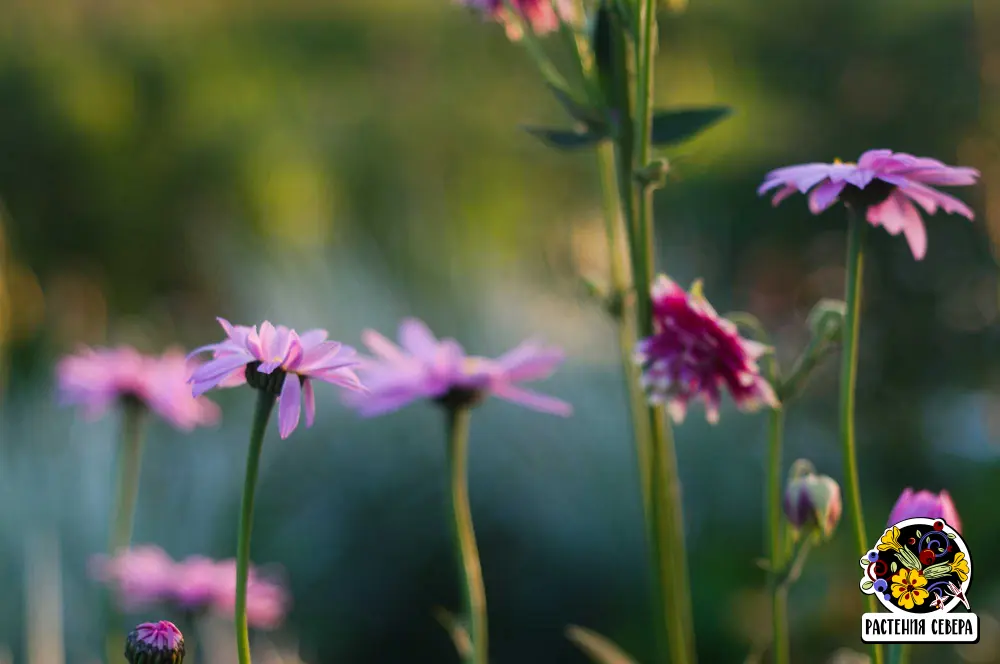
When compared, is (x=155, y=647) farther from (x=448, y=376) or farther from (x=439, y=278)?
(x=439, y=278)

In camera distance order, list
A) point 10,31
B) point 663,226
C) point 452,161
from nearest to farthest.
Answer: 1. point 663,226
2. point 452,161
3. point 10,31

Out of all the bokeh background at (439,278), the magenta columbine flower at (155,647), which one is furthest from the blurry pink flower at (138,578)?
the magenta columbine flower at (155,647)

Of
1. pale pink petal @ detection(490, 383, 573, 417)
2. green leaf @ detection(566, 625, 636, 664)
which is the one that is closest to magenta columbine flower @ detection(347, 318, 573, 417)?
pale pink petal @ detection(490, 383, 573, 417)

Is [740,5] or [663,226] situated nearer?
[663,226]

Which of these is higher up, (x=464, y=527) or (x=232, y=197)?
(x=232, y=197)

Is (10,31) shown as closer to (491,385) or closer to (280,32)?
(280,32)

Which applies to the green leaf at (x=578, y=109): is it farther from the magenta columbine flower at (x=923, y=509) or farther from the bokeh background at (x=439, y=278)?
the magenta columbine flower at (x=923, y=509)

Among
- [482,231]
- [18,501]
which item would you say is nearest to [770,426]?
[18,501]
